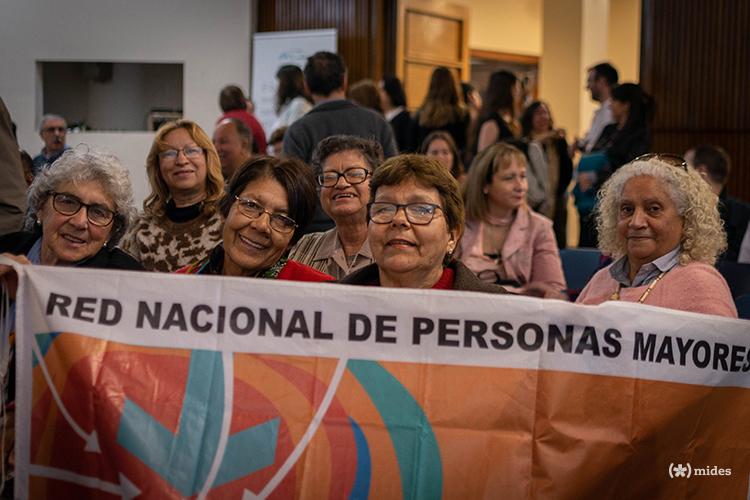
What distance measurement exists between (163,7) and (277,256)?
370 inches

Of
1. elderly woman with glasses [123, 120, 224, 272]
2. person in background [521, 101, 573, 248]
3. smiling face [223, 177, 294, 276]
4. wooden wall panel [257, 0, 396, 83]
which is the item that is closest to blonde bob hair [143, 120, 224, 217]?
elderly woman with glasses [123, 120, 224, 272]

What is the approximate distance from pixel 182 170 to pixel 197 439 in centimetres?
231

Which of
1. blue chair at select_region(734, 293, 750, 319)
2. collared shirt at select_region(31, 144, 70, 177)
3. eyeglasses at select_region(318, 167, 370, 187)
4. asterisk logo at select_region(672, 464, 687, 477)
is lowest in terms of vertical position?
asterisk logo at select_region(672, 464, 687, 477)

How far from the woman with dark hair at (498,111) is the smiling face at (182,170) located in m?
3.77

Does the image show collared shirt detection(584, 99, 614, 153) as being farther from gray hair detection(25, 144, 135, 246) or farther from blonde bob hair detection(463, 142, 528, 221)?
gray hair detection(25, 144, 135, 246)

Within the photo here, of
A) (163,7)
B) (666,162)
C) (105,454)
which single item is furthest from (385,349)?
(163,7)

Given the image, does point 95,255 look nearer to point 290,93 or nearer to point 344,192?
point 344,192

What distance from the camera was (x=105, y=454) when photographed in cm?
221

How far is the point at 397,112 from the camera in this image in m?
8.83

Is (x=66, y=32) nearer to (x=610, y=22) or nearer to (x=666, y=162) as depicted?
(x=610, y=22)

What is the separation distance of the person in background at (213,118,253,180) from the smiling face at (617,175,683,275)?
8.60 feet

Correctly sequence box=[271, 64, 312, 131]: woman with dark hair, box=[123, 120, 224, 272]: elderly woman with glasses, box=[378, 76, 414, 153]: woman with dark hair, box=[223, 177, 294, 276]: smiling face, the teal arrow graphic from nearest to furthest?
the teal arrow graphic, box=[223, 177, 294, 276]: smiling face, box=[123, 120, 224, 272]: elderly woman with glasses, box=[271, 64, 312, 131]: woman with dark hair, box=[378, 76, 414, 153]: woman with dark hair

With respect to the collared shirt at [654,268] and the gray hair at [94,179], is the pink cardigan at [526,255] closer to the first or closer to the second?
the collared shirt at [654,268]

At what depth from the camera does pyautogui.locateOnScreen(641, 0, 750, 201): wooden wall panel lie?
961cm
